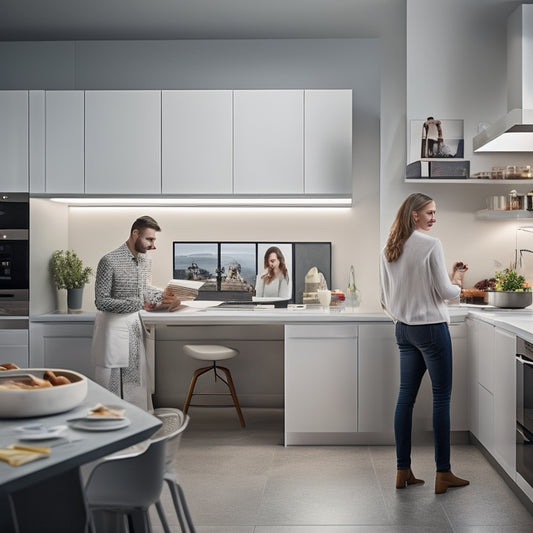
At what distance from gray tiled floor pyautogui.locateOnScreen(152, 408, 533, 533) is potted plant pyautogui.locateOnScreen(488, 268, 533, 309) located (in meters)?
0.97

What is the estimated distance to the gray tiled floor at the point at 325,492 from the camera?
10.4 feet

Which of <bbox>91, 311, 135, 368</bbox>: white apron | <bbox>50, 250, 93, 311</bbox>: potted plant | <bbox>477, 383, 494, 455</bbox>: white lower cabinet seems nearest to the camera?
<bbox>477, 383, 494, 455</bbox>: white lower cabinet

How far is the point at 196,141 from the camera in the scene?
4781 mm

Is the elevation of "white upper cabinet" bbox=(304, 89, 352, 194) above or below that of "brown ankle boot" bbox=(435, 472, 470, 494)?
above

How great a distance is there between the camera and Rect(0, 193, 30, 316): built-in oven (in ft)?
15.3

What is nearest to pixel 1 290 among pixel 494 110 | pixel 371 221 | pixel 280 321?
pixel 280 321

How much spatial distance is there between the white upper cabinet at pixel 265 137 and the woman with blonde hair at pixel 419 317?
1310 millimetres

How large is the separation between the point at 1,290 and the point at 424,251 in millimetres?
2874

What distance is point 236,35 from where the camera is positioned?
5172 mm

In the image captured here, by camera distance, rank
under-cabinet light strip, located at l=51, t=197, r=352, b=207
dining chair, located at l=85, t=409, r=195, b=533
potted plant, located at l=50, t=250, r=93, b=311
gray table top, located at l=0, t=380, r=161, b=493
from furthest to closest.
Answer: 1. potted plant, located at l=50, t=250, r=93, b=311
2. under-cabinet light strip, located at l=51, t=197, r=352, b=207
3. dining chair, located at l=85, t=409, r=195, b=533
4. gray table top, located at l=0, t=380, r=161, b=493

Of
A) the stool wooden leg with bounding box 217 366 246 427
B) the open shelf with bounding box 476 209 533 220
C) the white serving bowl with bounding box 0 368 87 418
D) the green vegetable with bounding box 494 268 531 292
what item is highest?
the open shelf with bounding box 476 209 533 220

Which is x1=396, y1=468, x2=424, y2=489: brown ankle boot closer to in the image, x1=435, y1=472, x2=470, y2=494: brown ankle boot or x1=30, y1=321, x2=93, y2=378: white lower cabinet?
x1=435, y1=472, x2=470, y2=494: brown ankle boot

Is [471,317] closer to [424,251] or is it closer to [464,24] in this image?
[424,251]

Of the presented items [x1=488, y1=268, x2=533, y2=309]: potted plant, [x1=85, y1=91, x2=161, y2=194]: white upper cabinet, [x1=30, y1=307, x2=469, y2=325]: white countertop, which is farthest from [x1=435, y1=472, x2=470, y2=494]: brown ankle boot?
[x1=85, y1=91, x2=161, y2=194]: white upper cabinet
